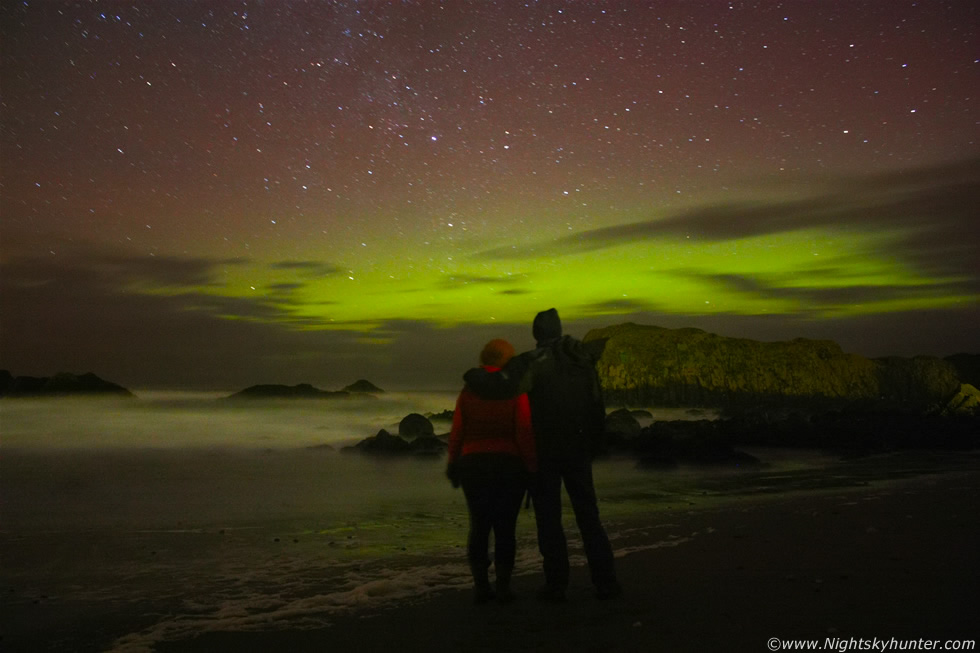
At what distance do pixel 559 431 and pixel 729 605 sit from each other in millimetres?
1772

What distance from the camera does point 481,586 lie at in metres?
5.88

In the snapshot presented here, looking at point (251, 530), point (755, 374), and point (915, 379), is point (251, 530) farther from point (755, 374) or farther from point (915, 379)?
point (915, 379)

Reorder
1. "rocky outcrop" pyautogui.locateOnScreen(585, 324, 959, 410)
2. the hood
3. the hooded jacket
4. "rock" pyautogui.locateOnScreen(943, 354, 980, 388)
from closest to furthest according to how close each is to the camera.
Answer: the hooded jacket
the hood
"rocky outcrop" pyautogui.locateOnScreen(585, 324, 959, 410)
"rock" pyautogui.locateOnScreen(943, 354, 980, 388)

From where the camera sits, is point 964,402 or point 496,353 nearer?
point 496,353

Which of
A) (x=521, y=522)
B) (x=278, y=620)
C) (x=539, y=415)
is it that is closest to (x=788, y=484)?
(x=521, y=522)

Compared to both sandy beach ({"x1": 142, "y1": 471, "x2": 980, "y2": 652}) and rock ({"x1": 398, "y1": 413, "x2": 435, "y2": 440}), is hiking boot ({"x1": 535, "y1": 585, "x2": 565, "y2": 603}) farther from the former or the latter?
rock ({"x1": 398, "y1": 413, "x2": 435, "y2": 440})

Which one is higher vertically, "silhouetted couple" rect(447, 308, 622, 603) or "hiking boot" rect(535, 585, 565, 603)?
"silhouetted couple" rect(447, 308, 622, 603)

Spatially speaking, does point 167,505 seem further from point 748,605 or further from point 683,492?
point 748,605

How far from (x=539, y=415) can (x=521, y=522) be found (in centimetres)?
490

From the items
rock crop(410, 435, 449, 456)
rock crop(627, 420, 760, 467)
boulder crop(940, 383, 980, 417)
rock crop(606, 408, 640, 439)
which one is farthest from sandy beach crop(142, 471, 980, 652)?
boulder crop(940, 383, 980, 417)

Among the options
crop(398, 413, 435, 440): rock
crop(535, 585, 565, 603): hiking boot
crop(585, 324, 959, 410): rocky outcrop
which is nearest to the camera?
crop(535, 585, 565, 603): hiking boot

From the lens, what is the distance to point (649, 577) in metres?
6.41

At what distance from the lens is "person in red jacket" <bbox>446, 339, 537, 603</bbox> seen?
19.5 ft

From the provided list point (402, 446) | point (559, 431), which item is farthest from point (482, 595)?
point (402, 446)
